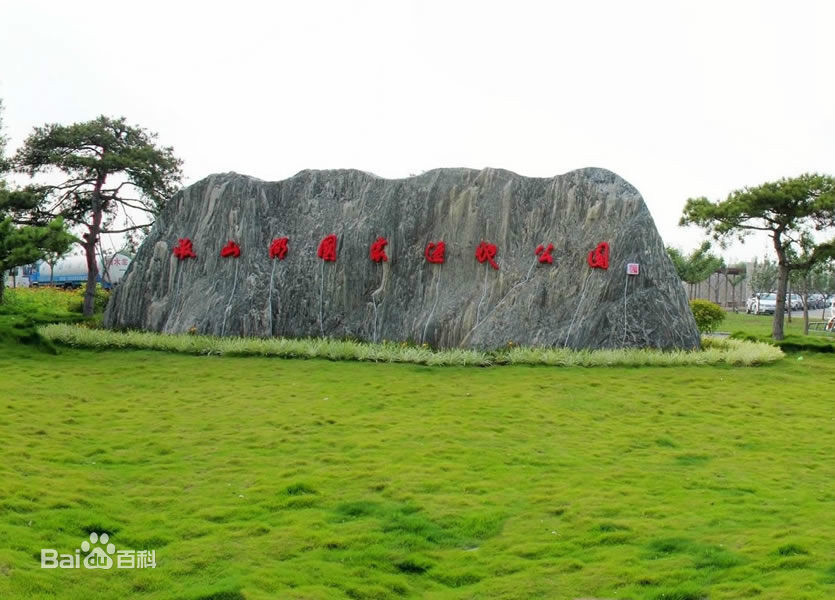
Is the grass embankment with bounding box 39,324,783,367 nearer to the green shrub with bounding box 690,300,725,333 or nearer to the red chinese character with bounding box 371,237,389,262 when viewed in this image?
the red chinese character with bounding box 371,237,389,262

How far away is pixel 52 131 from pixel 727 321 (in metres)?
22.5

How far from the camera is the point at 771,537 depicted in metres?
5.83

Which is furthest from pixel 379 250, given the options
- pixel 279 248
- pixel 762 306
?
pixel 762 306

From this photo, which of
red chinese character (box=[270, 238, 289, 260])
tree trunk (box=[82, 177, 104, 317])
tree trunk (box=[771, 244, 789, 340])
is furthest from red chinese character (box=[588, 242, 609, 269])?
tree trunk (box=[82, 177, 104, 317])

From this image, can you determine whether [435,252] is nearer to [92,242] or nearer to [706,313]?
[706,313]

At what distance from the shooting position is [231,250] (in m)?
16.6

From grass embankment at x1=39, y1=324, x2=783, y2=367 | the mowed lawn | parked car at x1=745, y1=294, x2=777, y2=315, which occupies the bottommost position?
the mowed lawn

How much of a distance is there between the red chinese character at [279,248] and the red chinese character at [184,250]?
163 centimetres

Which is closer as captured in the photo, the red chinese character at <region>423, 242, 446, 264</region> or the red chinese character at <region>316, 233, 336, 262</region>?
the red chinese character at <region>423, 242, 446, 264</region>

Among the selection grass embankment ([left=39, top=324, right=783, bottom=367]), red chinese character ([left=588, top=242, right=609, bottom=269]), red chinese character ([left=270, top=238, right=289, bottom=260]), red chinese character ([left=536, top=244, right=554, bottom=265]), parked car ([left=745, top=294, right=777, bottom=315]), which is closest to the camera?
grass embankment ([left=39, top=324, right=783, bottom=367])

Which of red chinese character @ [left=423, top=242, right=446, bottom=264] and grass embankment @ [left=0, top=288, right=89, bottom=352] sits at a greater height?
red chinese character @ [left=423, top=242, right=446, bottom=264]

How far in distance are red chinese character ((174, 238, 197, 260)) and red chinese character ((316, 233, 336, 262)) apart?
2.64 meters

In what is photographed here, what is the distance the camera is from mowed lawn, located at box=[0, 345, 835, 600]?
529 cm

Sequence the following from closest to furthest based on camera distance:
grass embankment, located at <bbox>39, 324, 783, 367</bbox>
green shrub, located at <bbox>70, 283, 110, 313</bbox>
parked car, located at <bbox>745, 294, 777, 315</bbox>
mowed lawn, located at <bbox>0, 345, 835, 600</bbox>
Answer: mowed lawn, located at <bbox>0, 345, 835, 600</bbox> < grass embankment, located at <bbox>39, 324, 783, 367</bbox> < green shrub, located at <bbox>70, 283, 110, 313</bbox> < parked car, located at <bbox>745, 294, 777, 315</bbox>
